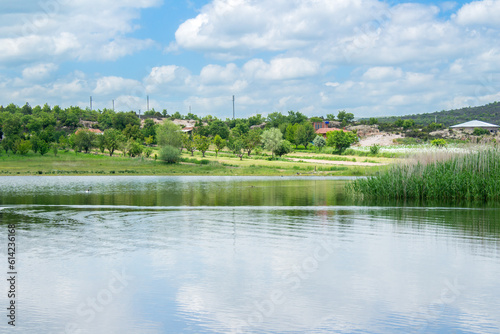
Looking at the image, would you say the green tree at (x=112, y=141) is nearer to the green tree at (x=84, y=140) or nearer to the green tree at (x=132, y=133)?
the green tree at (x=84, y=140)

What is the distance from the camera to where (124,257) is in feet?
49.3

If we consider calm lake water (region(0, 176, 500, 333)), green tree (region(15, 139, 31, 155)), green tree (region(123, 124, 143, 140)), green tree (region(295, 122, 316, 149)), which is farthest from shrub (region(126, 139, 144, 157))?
calm lake water (region(0, 176, 500, 333))

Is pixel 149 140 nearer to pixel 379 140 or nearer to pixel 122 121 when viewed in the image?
pixel 122 121

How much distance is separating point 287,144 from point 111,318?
9877cm

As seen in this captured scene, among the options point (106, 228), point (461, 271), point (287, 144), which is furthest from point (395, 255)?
point (287, 144)

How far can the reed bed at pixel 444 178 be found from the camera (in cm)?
3045

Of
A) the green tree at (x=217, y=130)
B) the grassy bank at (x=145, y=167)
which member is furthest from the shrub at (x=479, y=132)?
the grassy bank at (x=145, y=167)

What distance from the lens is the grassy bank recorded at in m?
73.1

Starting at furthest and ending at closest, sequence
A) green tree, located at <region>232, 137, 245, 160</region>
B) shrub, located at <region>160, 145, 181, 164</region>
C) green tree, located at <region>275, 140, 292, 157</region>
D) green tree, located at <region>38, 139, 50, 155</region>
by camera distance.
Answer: green tree, located at <region>232, 137, 245, 160</region> → green tree, located at <region>275, 140, 292, 157</region> → green tree, located at <region>38, 139, 50, 155</region> → shrub, located at <region>160, 145, 181, 164</region>

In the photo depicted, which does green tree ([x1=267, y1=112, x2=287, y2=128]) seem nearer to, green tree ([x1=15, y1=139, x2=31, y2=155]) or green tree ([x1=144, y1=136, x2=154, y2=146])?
green tree ([x1=144, y1=136, x2=154, y2=146])

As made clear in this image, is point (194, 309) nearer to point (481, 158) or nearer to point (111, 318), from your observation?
point (111, 318)

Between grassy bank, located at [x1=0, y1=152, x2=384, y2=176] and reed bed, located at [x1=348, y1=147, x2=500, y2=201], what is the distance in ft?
113

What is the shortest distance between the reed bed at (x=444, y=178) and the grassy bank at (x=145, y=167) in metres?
34.4

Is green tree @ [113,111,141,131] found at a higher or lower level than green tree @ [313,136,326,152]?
higher
